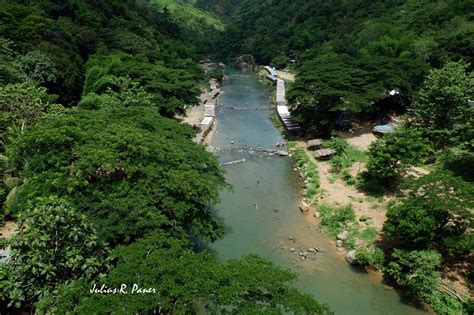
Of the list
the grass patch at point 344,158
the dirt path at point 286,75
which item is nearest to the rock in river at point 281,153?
the grass patch at point 344,158

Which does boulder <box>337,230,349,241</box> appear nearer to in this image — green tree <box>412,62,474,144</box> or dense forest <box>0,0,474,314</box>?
dense forest <box>0,0,474,314</box>

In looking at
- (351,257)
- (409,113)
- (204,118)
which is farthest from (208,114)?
(351,257)

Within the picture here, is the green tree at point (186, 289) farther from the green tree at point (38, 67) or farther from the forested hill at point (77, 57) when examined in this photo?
the green tree at point (38, 67)

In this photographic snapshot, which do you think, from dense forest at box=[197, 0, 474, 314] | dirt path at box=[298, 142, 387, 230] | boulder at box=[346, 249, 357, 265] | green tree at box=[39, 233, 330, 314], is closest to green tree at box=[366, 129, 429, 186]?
dense forest at box=[197, 0, 474, 314]

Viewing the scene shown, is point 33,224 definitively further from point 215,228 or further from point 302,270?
point 302,270

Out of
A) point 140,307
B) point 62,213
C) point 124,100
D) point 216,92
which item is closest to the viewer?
point 140,307

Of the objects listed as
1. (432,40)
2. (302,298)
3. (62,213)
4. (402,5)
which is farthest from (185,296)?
(402,5)
